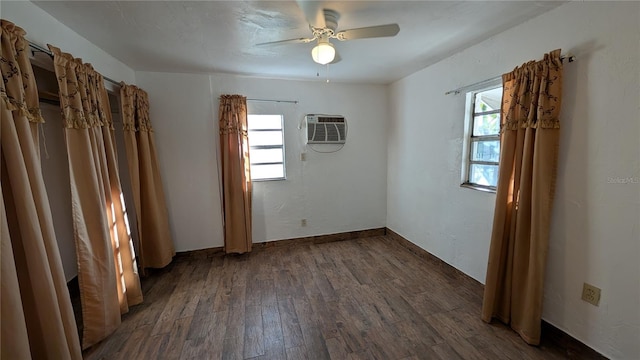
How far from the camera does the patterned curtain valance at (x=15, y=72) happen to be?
120cm

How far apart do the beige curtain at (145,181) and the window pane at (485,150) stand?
131 inches

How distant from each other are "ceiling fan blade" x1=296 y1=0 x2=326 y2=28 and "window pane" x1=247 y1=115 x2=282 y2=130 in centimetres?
176

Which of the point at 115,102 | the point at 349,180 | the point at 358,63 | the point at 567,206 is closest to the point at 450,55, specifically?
the point at 358,63

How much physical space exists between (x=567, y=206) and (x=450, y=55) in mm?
1685

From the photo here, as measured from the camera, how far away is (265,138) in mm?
3270

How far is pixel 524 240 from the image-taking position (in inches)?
69.5

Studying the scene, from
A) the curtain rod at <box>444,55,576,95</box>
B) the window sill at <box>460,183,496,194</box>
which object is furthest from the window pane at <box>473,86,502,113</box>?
the window sill at <box>460,183,496,194</box>

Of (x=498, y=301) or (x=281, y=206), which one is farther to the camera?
(x=281, y=206)

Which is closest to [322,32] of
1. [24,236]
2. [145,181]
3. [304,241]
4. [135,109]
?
[24,236]

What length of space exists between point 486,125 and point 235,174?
8.92ft

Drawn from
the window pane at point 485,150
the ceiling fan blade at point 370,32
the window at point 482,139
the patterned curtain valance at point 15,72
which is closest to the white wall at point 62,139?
the patterned curtain valance at point 15,72

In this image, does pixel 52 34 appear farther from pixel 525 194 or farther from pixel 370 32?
pixel 525 194

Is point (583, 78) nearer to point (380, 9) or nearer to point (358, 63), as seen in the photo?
point (380, 9)

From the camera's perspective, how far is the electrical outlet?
1.51 metres
